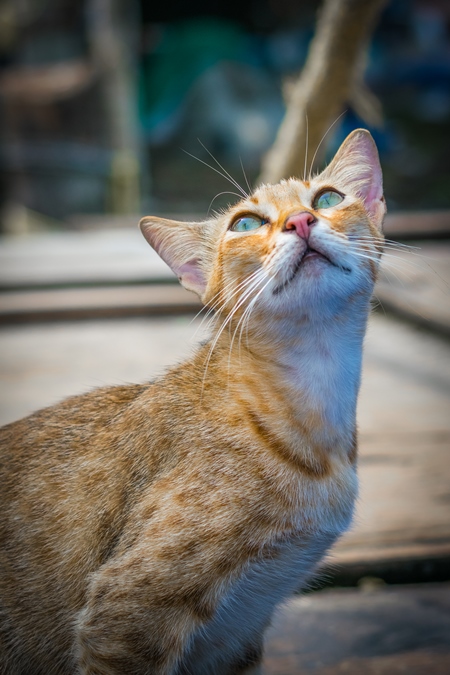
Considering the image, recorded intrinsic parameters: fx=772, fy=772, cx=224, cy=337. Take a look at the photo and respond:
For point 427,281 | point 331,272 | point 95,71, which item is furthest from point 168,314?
point 95,71

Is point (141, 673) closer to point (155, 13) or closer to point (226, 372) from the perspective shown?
point (226, 372)

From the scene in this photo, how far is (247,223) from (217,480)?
25.7 inches

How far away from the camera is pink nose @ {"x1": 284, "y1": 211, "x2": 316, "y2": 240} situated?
1.75m

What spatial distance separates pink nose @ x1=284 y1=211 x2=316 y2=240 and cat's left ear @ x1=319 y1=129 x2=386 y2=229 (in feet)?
1.01

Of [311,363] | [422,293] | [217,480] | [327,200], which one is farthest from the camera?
[422,293]

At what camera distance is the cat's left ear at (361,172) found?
2.04 meters

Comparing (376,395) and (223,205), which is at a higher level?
(223,205)

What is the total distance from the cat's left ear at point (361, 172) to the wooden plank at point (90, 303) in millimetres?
3366

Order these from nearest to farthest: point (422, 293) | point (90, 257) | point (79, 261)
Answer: point (422, 293)
point (79, 261)
point (90, 257)

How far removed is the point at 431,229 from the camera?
696 centimetres

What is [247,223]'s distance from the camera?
1.94 metres

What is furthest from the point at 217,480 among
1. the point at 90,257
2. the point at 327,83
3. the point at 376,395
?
the point at 90,257

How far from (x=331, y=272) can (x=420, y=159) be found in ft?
38.3

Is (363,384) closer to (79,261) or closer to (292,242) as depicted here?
(292,242)
